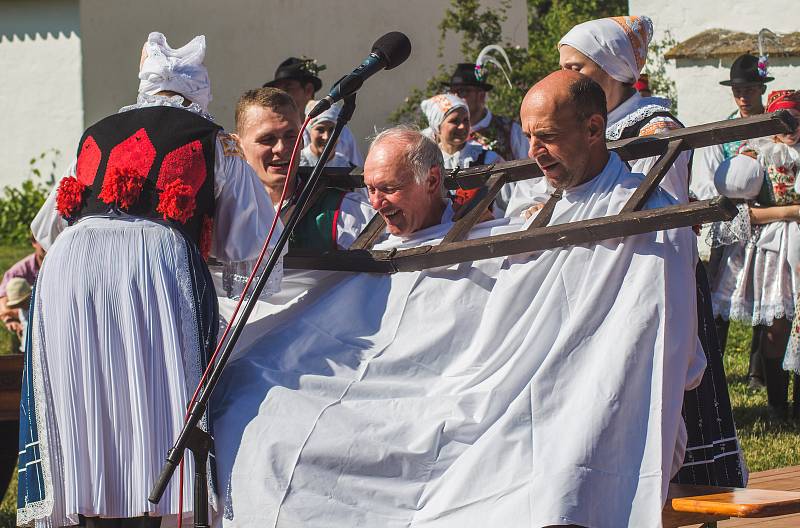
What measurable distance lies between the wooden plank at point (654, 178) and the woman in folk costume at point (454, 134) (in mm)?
4670

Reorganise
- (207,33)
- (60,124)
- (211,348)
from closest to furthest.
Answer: (211,348) → (60,124) → (207,33)

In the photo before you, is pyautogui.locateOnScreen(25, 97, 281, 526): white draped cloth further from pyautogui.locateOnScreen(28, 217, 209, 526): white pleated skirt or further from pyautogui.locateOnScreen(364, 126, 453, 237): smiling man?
pyautogui.locateOnScreen(364, 126, 453, 237): smiling man

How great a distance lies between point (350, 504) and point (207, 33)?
15.6 meters

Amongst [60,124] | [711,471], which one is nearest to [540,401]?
[711,471]

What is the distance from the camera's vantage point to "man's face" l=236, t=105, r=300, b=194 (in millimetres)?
5203

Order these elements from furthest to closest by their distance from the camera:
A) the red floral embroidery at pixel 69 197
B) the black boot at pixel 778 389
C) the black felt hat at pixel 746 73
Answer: the black felt hat at pixel 746 73 → the black boot at pixel 778 389 → the red floral embroidery at pixel 69 197

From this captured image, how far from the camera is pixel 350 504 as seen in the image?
4.06 meters

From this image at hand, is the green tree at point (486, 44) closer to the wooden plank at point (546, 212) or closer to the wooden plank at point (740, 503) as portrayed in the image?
the wooden plank at point (546, 212)

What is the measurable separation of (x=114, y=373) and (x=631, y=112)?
2.11 meters

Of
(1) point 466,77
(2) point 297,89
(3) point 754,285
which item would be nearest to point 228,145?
(3) point 754,285

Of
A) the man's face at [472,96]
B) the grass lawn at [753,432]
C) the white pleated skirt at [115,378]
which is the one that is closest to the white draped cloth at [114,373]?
the white pleated skirt at [115,378]

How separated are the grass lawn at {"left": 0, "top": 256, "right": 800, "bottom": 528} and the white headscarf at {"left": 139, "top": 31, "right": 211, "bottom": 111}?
9.14 feet

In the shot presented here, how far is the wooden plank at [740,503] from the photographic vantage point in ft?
12.2

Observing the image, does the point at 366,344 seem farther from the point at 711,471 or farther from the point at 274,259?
the point at 711,471
